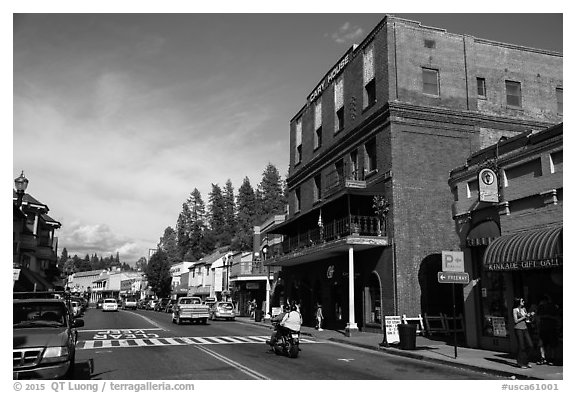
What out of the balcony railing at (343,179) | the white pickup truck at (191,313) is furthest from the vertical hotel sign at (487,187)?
the white pickup truck at (191,313)

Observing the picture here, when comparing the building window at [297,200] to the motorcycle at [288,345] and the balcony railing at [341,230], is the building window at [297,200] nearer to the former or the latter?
the balcony railing at [341,230]

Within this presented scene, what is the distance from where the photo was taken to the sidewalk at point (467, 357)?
517 inches

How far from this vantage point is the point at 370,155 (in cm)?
2966

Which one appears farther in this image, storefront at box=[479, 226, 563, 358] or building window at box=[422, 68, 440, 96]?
building window at box=[422, 68, 440, 96]

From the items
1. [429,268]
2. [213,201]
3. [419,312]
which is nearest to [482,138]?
[429,268]

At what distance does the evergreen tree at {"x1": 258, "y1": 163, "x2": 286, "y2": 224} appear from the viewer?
106m

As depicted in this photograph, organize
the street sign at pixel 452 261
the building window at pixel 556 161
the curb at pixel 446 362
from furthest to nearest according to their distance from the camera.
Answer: the street sign at pixel 452 261
the building window at pixel 556 161
the curb at pixel 446 362

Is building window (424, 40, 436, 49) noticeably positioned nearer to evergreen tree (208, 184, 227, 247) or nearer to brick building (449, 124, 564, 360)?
brick building (449, 124, 564, 360)

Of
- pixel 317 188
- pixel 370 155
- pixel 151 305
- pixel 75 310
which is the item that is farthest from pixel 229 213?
pixel 370 155

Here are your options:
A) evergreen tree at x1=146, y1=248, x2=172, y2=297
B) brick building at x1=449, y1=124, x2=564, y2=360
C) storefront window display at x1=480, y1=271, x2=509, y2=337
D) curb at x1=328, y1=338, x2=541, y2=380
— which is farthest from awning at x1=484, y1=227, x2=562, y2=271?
evergreen tree at x1=146, y1=248, x2=172, y2=297

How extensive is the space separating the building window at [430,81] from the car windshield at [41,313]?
22094mm

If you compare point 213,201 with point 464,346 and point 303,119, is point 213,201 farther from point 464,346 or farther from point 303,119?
point 464,346

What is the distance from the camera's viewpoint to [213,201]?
399ft

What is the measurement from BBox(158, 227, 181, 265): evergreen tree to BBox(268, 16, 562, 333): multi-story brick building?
98564mm
